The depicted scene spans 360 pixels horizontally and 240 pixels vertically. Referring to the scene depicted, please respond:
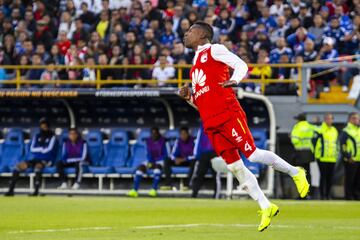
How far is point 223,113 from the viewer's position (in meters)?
12.1

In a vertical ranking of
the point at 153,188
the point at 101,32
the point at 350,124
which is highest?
the point at 101,32

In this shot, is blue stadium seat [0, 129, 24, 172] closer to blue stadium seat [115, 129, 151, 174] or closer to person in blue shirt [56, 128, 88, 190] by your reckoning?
person in blue shirt [56, 128, 88, 190]

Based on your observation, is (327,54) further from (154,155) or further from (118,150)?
(118,150)

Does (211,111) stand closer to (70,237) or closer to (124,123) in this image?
(70,237)

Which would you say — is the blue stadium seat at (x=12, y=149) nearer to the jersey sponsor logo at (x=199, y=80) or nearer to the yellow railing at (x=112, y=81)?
the yellow railing at (x=112, y=81)

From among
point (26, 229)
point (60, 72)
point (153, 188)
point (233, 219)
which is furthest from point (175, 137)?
point (26, 229)

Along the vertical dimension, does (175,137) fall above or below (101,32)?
below

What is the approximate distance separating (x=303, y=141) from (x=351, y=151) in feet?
3.56

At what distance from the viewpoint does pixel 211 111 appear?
1212cm

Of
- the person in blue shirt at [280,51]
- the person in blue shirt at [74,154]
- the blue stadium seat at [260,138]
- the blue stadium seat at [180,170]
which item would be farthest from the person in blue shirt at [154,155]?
the person in blue shirt at [280,51]

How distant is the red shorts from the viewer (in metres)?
12.0

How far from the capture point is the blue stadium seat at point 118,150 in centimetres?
2711

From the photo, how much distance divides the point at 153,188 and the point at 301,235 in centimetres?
1410

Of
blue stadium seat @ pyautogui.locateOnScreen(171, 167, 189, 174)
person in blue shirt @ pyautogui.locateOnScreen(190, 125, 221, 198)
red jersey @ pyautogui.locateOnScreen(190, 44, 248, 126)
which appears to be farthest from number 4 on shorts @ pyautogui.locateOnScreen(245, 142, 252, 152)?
blue stadium seat @ pyautogui.locateOnScreen(171, 167, 189, 174)
